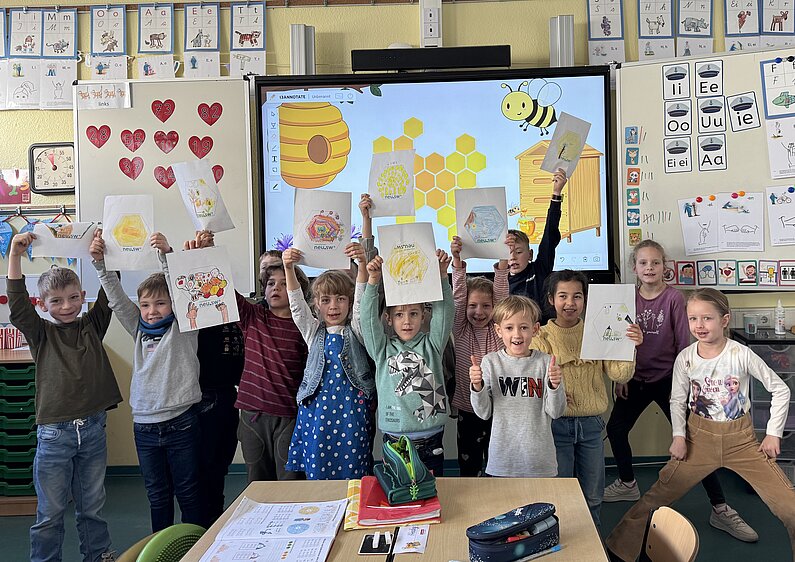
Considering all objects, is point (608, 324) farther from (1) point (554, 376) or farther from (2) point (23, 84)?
(2) point (23, 84)

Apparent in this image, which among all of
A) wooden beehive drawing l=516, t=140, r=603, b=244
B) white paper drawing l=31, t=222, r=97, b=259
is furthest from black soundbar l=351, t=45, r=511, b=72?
white paper drawing l=31, t=222, r=97, b=259

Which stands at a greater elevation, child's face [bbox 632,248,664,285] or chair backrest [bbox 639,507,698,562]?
child's face [bbox 632,248,664,285]

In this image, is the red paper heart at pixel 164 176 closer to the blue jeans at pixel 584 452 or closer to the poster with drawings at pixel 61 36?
the poster with drawings at pixel 61 36

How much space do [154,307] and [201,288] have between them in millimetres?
252

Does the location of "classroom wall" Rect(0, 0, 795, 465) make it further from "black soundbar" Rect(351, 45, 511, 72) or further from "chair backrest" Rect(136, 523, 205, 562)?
"chair backrest" Rect(136, 523, 205, 562)

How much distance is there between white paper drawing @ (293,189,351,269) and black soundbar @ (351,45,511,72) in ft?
4.74

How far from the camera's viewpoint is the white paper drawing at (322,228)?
2482 mm

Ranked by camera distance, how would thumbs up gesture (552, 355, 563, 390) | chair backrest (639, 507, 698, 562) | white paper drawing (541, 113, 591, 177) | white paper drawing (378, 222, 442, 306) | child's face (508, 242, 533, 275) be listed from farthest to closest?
1. child's face (508, 242, 533, 275)
2. white paper drawing (541, 113, 591, 177)
3. white paper drawing (378, 222, 442, 306)
4. thumbs up gesture (552, 355, 563, 390)
5. chair backrest (639, 507, 698, 562)

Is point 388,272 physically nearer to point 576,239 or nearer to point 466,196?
point 466,196

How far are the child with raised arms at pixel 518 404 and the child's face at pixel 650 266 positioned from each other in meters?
1.26

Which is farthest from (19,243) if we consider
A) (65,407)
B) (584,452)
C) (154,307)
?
(584,452)

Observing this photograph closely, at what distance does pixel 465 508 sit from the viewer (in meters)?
1.66

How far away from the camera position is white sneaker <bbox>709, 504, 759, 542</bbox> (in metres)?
2.96

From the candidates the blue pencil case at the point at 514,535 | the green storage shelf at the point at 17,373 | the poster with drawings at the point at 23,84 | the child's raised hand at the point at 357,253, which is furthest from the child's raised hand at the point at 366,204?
the poster with drawings at the point at 23,84
